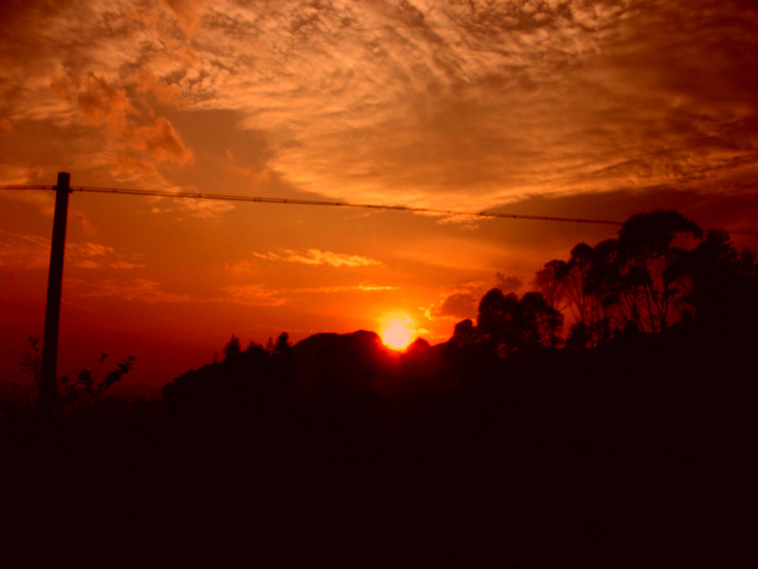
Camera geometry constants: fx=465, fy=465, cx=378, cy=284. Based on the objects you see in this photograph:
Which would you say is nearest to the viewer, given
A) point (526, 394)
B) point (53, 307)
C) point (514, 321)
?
point (53, 307)

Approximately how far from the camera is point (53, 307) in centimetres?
750

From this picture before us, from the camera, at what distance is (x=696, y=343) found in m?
21.6

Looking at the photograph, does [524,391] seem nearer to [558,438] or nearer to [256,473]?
[558,438]

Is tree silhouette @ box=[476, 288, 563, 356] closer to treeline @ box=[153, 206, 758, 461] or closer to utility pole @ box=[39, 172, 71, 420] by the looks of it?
treeline @ box=[153, 206, 758, 461]

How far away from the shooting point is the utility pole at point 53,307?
7355mm

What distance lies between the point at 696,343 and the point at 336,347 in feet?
86.4

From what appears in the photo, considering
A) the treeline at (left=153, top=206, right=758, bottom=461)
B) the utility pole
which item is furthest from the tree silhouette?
the utility pole

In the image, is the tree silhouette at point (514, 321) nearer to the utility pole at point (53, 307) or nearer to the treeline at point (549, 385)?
→ the treeline at point (549, 385)

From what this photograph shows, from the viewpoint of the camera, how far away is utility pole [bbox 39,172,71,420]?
736cm

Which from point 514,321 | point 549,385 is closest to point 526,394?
point 549,385

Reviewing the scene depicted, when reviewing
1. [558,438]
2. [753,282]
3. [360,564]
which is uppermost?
[753,282]

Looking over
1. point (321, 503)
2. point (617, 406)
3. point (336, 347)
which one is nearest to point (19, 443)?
point (321, 503)

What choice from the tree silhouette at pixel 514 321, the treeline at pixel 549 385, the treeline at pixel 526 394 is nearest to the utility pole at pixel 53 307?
the treeline at pixel 526 394

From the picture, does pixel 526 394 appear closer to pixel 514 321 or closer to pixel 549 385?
pixel 549 385
